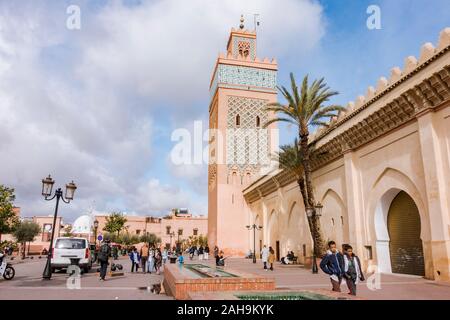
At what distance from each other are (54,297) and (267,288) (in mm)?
4729

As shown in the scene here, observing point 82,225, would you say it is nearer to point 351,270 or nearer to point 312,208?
point 312,208

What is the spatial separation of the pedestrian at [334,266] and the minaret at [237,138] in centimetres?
2805

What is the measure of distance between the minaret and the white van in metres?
20.3

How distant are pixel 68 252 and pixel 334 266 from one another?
11785mm

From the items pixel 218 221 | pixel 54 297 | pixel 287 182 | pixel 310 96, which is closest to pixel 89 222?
pixel 218 221

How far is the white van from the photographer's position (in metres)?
15.0

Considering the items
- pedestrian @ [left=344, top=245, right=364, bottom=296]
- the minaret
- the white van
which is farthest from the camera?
the minaret

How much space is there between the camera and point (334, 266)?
24.1 ft

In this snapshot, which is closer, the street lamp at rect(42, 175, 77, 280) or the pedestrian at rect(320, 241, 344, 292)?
the pedestrian at rect(320, 241, 344, 292)

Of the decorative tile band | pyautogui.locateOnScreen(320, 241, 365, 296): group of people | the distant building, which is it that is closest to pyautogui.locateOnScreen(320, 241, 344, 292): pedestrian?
pyautogui.locateOnScreen(320, 241, 365, 296): group of people

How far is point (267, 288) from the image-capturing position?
26.2 feet

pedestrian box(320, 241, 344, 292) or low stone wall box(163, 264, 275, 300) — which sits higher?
→ pedestrian box(320, 241, 344, 292)

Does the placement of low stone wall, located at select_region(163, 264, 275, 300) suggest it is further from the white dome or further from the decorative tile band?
the white dome

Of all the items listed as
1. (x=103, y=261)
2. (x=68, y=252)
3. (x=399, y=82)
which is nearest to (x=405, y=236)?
(x=399, y=82)
